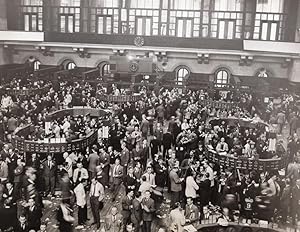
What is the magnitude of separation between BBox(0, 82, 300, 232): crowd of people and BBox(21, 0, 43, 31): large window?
291 centimetres

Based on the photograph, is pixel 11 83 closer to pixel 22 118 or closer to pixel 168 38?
pixel 22 118

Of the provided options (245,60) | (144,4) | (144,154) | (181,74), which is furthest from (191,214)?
(181,74)

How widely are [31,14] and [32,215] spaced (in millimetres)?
7907

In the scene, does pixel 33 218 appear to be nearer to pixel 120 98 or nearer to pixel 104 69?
pixel 120 98

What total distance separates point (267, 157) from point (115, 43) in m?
5.57

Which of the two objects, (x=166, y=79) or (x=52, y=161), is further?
(x=166, y=79)

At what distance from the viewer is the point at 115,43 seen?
11.6 metres

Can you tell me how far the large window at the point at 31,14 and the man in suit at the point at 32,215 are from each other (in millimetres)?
7233

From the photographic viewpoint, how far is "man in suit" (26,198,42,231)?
22.2 ft

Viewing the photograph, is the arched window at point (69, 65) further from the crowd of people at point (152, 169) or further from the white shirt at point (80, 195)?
the white shirt at point (80, 195)

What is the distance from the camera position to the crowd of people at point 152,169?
6918mm

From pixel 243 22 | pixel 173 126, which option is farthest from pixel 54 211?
pixel 243 22

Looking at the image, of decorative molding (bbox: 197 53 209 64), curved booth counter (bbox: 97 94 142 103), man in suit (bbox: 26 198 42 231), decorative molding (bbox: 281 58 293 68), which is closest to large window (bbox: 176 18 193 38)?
decorative molding (bbox: 197 53 209 64)

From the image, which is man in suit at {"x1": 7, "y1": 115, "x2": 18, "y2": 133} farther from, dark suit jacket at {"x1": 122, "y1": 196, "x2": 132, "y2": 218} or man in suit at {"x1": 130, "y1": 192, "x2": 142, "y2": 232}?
man in suit at {"x1": 130, "y1": 192, "x2": 142, "y2": 232}
